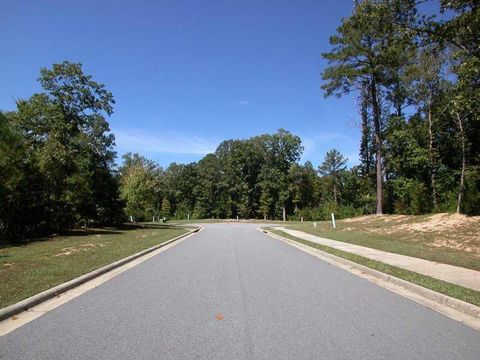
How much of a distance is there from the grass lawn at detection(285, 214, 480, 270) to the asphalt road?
616 centimetres

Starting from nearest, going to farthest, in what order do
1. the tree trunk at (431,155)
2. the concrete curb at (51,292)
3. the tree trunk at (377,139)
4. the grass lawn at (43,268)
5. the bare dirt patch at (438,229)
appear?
the concrete curb at (51,292) → the grass lawn at (43,268) → the bare dirt patch at (438,229) → the tree trunk at (377,139) → the tree trunk at (431,155)

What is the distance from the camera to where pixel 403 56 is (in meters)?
32.7

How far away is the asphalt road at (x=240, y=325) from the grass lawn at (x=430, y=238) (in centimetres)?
616

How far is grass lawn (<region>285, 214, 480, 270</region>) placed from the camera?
1549 centimetres

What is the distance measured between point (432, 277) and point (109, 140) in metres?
35.4

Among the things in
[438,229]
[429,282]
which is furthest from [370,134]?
[429,282]

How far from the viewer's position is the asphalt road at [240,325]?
521 centimetres

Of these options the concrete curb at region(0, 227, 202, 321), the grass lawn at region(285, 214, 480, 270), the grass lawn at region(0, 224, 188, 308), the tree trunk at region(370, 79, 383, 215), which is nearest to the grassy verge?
the grass lawn at region(285, 214, 480, 270)

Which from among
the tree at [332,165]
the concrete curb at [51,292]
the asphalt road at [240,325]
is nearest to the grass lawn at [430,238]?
the asphalt road at [240,325]

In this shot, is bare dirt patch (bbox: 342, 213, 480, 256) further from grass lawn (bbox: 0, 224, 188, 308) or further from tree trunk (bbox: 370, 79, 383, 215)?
grass lawn (bbox: 0, 224, 188, 308)

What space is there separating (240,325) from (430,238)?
1798cm

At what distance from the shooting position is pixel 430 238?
854 inches

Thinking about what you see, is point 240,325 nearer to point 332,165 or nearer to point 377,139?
point 377,139

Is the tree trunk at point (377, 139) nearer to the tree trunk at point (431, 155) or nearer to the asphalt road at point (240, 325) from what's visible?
the tree trunk at point (431, 155)
